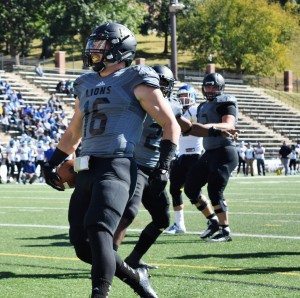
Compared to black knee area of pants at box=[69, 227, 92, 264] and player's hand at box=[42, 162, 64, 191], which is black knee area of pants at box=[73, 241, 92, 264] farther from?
player's hand at box=[42, 162, 64, 191]

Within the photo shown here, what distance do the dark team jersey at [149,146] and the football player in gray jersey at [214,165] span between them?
8.18ft

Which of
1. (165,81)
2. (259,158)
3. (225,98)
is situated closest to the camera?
(165,81)

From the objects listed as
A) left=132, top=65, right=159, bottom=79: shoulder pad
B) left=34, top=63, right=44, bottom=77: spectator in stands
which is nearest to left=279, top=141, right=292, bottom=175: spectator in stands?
left=34, top=63, right=44, bottom=77: spectator in stands

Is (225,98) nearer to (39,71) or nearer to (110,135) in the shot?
(110,135)

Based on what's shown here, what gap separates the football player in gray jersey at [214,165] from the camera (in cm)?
1025

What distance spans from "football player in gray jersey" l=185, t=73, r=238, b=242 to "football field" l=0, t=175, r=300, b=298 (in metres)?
0.25

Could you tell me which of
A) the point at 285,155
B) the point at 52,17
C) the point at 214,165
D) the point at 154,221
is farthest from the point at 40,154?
the point at 52,17

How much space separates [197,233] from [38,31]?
178 ft

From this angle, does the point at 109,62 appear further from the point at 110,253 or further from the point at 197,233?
the point at 197,233

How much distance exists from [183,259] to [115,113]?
325 cm

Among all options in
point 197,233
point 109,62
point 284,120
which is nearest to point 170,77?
point 109,62

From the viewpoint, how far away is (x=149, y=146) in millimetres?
7594

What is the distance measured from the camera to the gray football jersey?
9984 millimetres

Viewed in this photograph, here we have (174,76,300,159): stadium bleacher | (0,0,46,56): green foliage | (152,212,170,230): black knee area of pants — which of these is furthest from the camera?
(0,0,46,56): green foliage
